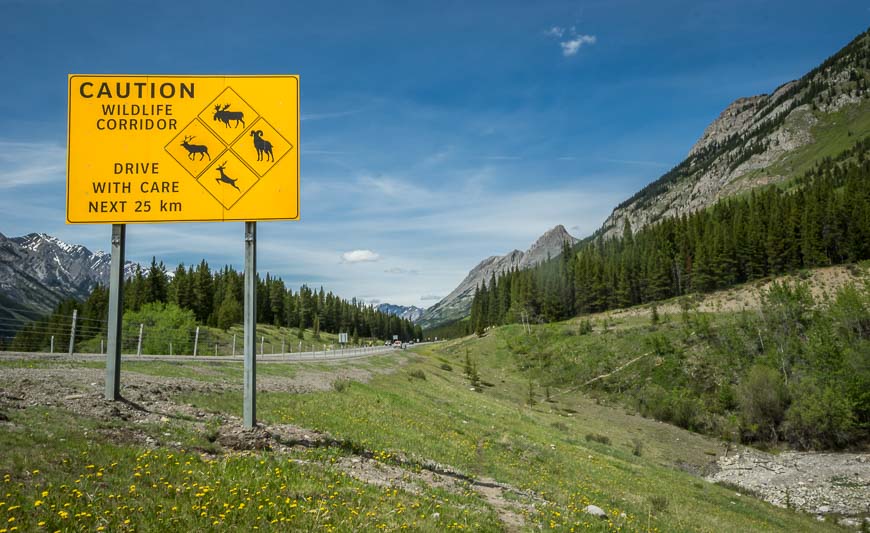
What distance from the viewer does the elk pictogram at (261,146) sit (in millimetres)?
12492

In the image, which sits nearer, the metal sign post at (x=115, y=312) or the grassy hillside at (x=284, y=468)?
the grassy hillside at (x=284, y=468)

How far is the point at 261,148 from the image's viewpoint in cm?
1250

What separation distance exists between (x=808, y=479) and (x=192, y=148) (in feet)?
184

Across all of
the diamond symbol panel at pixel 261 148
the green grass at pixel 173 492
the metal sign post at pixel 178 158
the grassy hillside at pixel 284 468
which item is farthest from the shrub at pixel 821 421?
the diamond symbol panel at pixel 261 148

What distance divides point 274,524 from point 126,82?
1149cm

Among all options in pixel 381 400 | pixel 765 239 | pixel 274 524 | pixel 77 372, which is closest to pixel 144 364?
pixel 77 372

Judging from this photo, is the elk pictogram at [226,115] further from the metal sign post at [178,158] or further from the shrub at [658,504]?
the shrub at [658,504]

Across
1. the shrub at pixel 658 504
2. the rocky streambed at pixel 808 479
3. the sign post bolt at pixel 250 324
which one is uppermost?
the sign post bolt at pixel 250 324

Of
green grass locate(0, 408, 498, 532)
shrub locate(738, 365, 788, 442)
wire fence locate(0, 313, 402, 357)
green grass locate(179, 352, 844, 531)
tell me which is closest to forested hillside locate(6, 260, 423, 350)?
wire fence locate(0, 313, 402, 357)

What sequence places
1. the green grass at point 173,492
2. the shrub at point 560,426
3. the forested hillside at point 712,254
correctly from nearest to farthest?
the green grass at point 173,492, the shrub at point 560,426, the forested hillside at point 712,254

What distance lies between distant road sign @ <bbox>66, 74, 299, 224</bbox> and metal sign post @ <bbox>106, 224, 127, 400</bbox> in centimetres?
55

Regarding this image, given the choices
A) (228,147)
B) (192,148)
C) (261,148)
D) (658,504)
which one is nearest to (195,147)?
(192,148)

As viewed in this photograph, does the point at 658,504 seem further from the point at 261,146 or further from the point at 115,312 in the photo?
the point at 115,312

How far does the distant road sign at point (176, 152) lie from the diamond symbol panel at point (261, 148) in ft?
0.08
